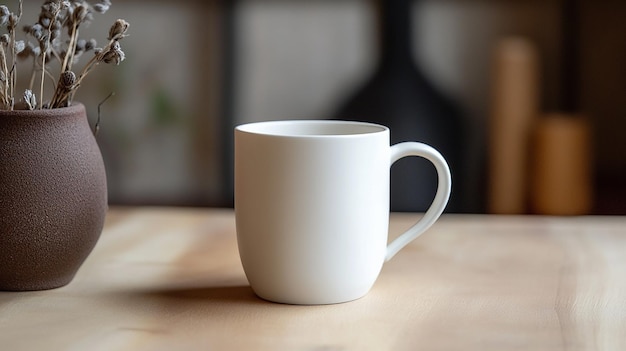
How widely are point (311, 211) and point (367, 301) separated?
90mm

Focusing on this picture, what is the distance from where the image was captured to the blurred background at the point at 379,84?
1543 millimetres

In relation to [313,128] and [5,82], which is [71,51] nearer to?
[5,82]

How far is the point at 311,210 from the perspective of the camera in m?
0.60

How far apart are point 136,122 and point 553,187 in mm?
820

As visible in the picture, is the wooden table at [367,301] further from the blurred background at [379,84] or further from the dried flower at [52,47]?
the blurred background at [379,84]

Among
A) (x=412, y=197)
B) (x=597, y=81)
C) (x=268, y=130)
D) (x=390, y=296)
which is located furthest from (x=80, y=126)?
(x=597, y=81)

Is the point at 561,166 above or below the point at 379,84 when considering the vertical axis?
below

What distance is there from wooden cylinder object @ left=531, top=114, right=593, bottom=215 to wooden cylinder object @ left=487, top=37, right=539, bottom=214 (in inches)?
1.0

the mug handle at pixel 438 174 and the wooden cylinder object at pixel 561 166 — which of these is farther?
the wooden cylinder object at pixel 561 166

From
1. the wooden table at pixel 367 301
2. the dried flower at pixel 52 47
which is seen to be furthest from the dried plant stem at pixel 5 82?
the wooden table at pixel 367 301

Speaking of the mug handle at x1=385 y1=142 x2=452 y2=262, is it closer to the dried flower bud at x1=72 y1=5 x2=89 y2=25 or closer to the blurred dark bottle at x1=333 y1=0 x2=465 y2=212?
the dried flower bud at x1=72 y1=5 x2=89 y2=25

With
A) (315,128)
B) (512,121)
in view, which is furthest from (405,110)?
(315,128)

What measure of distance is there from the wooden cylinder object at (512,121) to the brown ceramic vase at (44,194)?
100 centimetres

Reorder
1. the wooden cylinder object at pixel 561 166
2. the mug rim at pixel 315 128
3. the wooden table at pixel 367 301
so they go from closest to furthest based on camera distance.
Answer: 1. the wooden table at pixel 367 301
2. the mug rim at pixel 315 128
3. the wooden cylinder object at pixel 561 166
